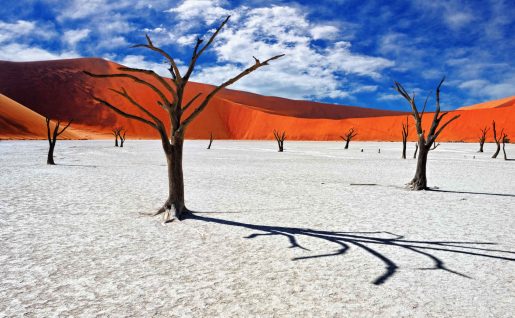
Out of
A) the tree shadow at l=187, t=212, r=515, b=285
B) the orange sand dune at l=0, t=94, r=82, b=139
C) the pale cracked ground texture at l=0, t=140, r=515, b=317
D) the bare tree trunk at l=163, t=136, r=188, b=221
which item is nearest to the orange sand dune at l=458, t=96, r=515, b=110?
the orange sand dune at l=0, t=94, r=82, b=139

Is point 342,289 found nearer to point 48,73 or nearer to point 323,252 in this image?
point 323,252

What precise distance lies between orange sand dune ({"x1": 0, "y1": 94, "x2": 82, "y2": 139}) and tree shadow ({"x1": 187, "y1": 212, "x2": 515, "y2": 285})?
62.0m

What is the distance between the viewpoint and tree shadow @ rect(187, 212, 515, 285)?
4.65m

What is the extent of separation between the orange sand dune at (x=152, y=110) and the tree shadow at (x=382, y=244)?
267 feet

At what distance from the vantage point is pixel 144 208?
7.97 m

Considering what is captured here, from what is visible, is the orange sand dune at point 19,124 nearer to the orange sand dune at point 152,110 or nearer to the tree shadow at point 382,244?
the orange sand dune at point 152,110

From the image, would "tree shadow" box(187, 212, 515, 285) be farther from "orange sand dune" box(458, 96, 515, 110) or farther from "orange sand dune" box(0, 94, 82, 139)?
"orange sand dune" box(458, 96, 515, 110)

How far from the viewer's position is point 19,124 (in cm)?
6194

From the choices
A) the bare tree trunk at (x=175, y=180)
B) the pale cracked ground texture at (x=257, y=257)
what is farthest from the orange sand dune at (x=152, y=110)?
the bare tree trunk at (x=175, y=180)

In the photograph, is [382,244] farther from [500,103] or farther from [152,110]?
[500,103]

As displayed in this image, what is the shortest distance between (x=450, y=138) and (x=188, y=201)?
84.4 m

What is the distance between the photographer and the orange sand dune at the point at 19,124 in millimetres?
58844

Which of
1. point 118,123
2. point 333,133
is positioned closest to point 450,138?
point 333,133

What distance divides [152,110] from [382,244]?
98.0 m
